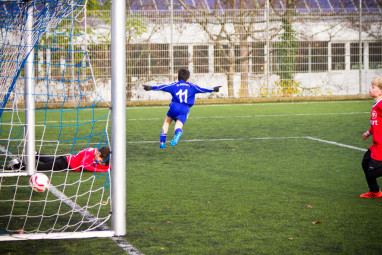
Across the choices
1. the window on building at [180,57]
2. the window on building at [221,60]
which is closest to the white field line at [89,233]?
the window on building at [180,57]

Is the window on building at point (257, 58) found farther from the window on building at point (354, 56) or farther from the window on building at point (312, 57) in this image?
the window on building at point (354, 56)

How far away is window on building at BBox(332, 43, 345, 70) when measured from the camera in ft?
63.7

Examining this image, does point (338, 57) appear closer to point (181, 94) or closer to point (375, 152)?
point (181, 94)

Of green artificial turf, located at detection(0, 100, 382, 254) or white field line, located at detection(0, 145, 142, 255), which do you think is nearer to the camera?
white field line, located at detection(0, 145, 142, 255)

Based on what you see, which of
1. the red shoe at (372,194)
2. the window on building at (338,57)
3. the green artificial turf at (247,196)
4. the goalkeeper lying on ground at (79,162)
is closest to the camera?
the green artificial turf at (247,196)

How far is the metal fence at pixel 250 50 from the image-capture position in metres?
18.3

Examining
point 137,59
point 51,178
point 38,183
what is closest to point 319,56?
point 137,59

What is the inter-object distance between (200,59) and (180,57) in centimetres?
66

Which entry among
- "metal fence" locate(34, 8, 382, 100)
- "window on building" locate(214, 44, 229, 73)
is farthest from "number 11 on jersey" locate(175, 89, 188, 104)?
"window on building" locate(214, 44, 229, 73)

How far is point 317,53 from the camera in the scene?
1928 centimetres

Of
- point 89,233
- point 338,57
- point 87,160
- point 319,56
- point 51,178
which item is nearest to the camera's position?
point 89,233

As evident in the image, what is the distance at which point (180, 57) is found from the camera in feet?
60.6

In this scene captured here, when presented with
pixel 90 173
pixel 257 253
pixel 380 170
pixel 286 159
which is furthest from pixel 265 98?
pixel 257 253

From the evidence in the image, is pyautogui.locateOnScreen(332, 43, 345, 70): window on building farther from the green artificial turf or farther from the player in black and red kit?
the player in black and red kit
